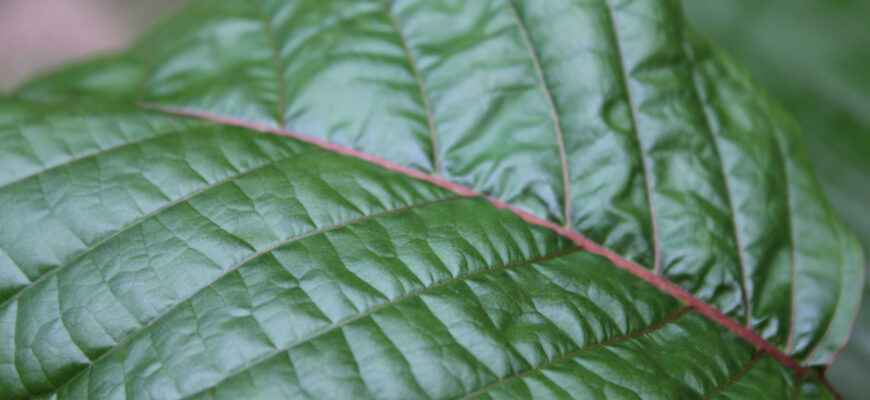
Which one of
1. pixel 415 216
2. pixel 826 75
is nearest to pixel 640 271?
pixel 415 216

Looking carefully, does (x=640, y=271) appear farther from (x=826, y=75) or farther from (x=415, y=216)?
(x=826, y=75)

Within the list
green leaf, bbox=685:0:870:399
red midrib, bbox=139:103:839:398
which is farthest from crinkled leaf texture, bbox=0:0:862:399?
green leaf, bbox=685:0:870:399

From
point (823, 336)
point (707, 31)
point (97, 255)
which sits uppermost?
point (707, 31)

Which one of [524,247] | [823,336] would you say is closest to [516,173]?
[524,247]

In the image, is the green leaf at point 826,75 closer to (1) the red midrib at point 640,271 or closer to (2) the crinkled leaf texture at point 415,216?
(2) the crinkled leaf texture at point 415,216

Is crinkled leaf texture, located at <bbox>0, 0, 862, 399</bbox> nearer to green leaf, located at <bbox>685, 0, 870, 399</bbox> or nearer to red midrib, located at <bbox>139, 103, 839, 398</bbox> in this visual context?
red midrib, located at <bbox>139, 103, 839, 398</bbox>

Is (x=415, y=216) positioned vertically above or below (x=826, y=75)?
below

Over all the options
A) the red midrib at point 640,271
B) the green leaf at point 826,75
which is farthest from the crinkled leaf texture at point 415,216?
the green leaf at point 826,75

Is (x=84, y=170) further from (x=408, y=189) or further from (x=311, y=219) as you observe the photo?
(x=408, y=189)

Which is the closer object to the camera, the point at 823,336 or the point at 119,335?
the point at 119,335
